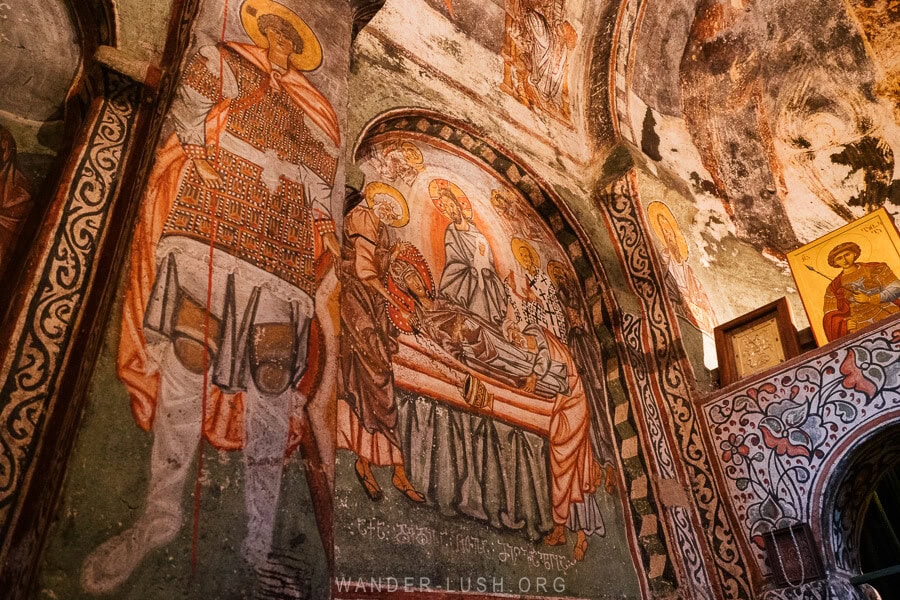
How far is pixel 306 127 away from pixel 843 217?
6909 mm

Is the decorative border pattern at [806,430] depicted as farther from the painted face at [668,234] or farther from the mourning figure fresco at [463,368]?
the painted face at [668,234]

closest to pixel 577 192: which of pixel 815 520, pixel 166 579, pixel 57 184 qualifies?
pixel 815 520

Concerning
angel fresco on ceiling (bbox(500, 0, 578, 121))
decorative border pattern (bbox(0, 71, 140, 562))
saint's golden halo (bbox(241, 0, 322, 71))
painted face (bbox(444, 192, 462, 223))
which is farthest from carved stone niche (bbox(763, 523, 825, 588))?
decorative border pattern (bbox(0, 71, 140, 562))

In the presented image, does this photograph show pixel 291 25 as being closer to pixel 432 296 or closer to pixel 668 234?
pixel 432 296

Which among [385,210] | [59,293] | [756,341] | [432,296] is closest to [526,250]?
[432,296]

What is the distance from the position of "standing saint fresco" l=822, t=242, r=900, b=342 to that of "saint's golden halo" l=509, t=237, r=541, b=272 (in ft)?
7.35

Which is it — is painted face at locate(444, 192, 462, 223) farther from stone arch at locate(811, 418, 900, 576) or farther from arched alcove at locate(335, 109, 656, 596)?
stone arch at locate(811, 418, 900, 576)

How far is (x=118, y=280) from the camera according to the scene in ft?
7.70

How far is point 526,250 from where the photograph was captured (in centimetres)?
564

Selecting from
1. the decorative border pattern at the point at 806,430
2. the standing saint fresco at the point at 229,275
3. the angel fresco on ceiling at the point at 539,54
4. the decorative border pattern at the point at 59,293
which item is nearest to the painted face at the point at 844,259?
the decorative border pattern at the point at 806,430

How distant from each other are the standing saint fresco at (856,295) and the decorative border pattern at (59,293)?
16.2ft

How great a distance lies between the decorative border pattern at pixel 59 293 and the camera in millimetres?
2365

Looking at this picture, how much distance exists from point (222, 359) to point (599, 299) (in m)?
3.97

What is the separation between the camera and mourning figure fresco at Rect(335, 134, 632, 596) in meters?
3.83
